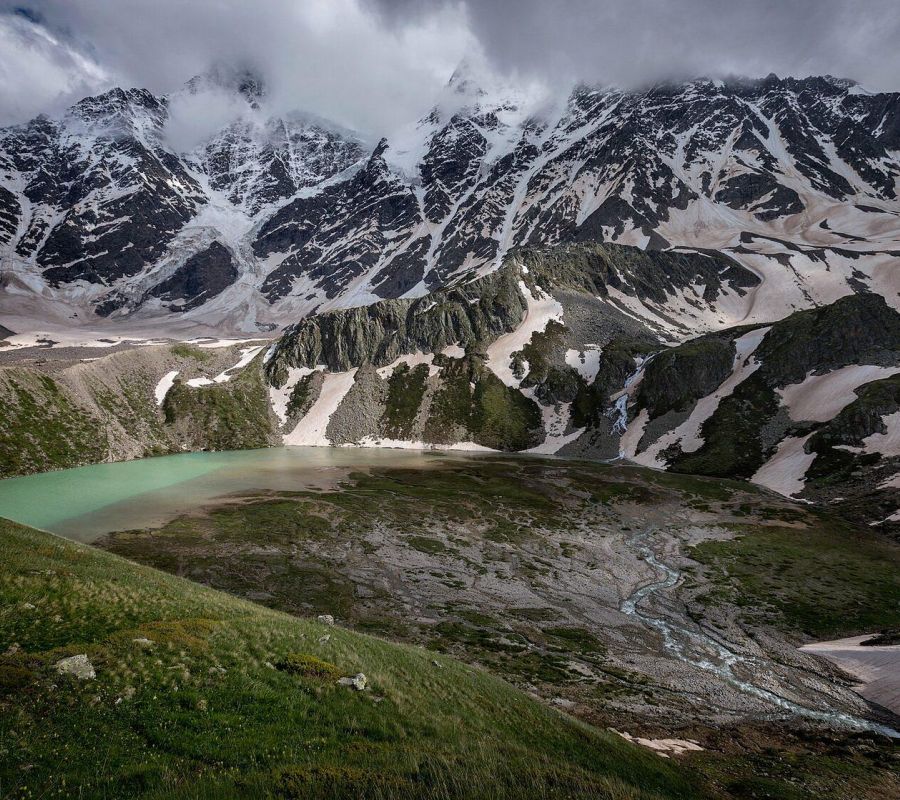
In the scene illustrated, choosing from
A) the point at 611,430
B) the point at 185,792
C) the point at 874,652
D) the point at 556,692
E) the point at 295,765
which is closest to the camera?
the point at 185,792

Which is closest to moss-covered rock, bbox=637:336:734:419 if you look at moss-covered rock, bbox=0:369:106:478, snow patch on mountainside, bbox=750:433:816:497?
snow patch on mountainside, bbox=750:433:816:497

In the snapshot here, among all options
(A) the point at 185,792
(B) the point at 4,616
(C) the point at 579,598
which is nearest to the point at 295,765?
(A) the point at 185,792

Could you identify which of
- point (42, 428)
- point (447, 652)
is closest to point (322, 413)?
point (42, 428)

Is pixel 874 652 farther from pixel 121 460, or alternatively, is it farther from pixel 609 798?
pixel 121 460

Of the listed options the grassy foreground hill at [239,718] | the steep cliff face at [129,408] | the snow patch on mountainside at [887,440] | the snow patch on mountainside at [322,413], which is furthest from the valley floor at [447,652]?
the snow patch on mountainside at [322,413]

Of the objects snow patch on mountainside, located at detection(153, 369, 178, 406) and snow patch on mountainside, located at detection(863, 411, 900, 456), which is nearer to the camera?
snow patch on mountainside, located at detection(863, 411, 900, 456)

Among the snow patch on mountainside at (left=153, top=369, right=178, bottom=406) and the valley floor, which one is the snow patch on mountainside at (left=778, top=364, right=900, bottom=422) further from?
the snow patch on mountainside at (left=153, top=369, right=178, bottom=406)
